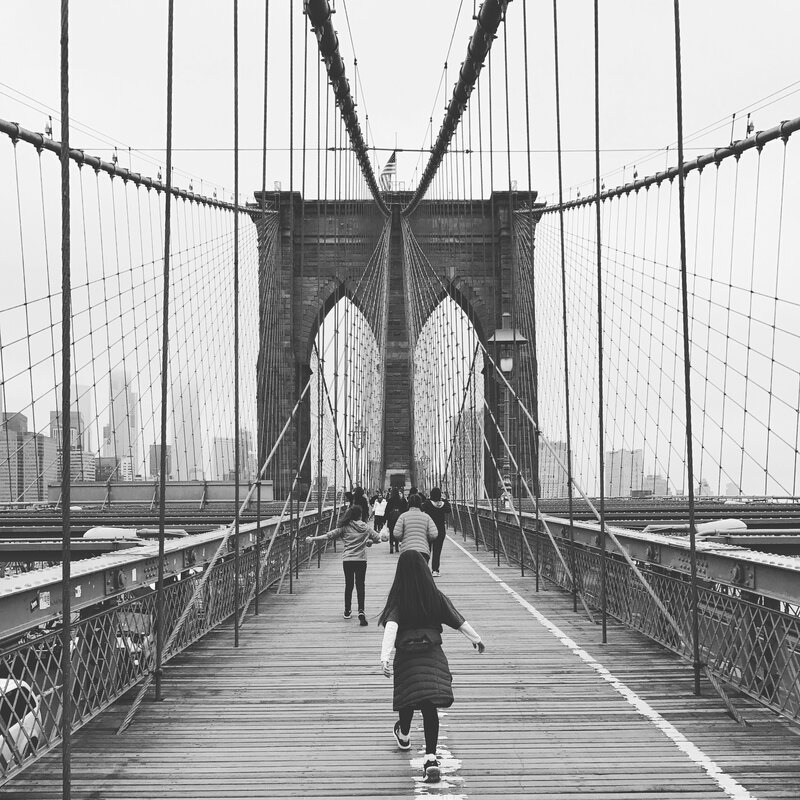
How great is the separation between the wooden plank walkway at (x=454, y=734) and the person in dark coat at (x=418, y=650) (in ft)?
0.57

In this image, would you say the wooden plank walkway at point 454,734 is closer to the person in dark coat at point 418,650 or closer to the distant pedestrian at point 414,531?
the person in dark coat at point 418,650

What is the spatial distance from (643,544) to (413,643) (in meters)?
3.56

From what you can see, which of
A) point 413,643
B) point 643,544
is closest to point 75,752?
point 413,643

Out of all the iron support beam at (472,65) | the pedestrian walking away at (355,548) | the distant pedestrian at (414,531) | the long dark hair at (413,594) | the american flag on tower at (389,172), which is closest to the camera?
the long dark hair at (413,594)

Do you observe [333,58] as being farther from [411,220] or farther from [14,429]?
[411,220]

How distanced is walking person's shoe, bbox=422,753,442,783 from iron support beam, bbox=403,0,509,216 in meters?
12.5

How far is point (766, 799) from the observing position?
3.19m

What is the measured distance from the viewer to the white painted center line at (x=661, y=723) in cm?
333

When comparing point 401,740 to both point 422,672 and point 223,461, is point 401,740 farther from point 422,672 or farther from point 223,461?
point 223,461

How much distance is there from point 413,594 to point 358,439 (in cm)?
2240

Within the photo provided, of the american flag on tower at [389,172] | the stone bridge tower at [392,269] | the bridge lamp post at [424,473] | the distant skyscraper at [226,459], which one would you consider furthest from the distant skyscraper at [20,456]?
the american flag on tower at [389,172]

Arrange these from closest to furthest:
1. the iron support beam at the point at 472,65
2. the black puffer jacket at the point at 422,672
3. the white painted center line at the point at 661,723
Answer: the white painted center line at the point at 661,723 → the black puffer jacket at the point at 422,672 → the iron support beam at the point at 472,65

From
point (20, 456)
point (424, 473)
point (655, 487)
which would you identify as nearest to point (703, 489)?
point (655, 487)

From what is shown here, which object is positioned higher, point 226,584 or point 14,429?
point 14,429
